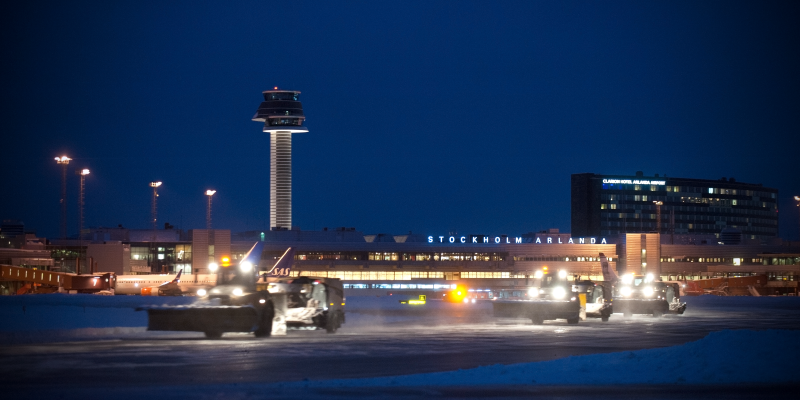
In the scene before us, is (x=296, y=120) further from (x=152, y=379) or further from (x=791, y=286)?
(x=152, y=379)

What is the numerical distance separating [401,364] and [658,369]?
5.72 metres

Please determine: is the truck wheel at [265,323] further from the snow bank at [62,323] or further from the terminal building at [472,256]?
the terminal building at [472,256]

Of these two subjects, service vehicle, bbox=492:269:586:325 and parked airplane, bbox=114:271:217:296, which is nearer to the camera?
service vehicle, bbox=492:269:586:325

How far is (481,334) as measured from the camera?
92.0ft

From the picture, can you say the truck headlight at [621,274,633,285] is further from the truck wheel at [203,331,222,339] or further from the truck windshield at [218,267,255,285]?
the truck wheel at [203,331,222,339]

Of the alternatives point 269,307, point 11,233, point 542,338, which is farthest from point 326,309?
point 11,233

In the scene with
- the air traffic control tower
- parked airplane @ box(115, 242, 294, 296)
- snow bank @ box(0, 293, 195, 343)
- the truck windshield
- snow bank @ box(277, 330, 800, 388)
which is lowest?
parked airplane @ box(115, 242, 294, 296)

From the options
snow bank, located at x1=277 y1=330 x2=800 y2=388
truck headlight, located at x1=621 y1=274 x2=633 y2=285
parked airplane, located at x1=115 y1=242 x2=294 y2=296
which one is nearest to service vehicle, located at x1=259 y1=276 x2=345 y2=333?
snow bank, located at x1=277 y1=330 x2=800 y2=388

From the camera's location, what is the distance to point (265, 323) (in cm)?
2680

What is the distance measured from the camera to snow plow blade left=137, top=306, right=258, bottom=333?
25625 mm

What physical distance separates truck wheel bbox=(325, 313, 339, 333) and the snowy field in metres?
1.21

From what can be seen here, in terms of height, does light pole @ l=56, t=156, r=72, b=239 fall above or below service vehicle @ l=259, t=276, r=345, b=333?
above

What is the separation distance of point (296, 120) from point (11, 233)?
74.2 m

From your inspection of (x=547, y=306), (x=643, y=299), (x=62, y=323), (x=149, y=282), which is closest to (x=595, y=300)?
(x=547, y=306)
